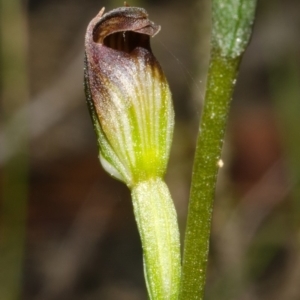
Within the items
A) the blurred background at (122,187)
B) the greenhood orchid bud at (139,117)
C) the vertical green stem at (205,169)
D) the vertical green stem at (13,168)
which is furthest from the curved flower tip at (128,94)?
the vertical green stem at (13,168)

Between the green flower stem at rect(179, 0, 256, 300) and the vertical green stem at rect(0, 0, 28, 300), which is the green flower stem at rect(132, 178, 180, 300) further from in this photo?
the vertical green stem at rect(0, 0, 28, 300)

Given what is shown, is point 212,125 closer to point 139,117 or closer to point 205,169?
point 205,169

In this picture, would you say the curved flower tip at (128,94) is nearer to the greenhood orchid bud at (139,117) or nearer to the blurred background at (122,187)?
the greenhood orchid bud at (139,117)

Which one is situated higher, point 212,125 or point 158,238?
point 212,125

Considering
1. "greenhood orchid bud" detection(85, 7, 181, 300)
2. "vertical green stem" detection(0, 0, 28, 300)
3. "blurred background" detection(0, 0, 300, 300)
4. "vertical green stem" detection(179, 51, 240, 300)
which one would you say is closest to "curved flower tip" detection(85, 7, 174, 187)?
"greenhood orchid bud" detection(85, 7, 181, 300)

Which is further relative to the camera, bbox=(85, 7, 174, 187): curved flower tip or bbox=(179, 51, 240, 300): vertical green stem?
bbox=(85, 7, 174, 187): curved flower tip

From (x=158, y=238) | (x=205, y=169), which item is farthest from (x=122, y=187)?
(x=205, y=169)

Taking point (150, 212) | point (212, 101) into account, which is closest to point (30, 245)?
point (150, 212)
